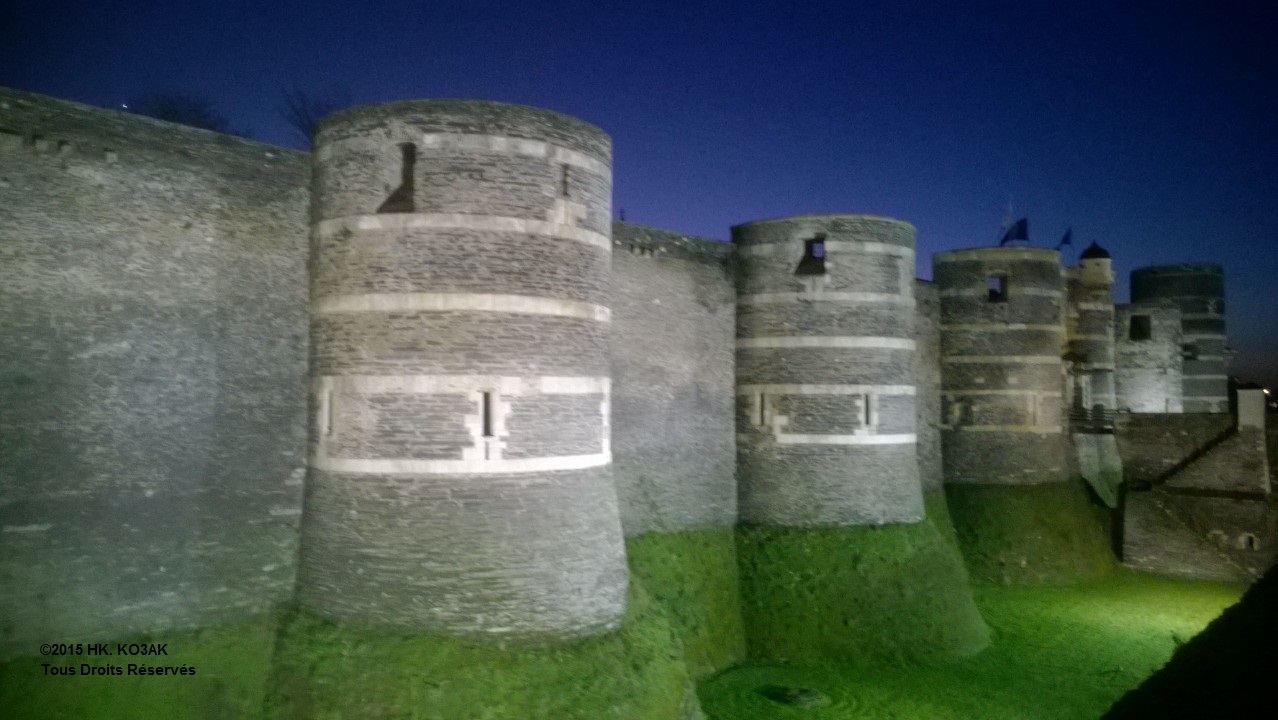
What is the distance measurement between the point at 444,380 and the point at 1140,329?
129 feet

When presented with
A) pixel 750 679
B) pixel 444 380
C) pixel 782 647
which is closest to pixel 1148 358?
pixel 782 647

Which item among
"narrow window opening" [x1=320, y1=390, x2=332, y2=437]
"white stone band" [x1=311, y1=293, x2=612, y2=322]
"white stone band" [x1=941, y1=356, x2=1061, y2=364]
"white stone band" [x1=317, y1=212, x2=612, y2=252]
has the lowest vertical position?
"narrow window opening" [x1=320, y1=390, x2=332, y2=437]

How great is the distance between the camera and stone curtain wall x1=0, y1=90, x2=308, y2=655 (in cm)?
1080

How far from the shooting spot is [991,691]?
17.5 metres

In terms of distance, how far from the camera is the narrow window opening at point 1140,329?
134 feet

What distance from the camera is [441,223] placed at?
12148 millimetres

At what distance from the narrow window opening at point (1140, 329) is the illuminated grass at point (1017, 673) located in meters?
19.5

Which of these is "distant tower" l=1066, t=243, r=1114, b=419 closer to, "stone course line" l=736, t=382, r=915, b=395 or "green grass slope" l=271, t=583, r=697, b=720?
"stone course line" l=736, t=382, r=915, b=395

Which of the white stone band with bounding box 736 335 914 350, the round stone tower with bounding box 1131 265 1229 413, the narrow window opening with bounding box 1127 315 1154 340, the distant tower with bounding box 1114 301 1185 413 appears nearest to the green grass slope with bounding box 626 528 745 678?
the white stone band with bounding box 736 335 914 350

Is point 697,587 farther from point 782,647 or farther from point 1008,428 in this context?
point 1008,428

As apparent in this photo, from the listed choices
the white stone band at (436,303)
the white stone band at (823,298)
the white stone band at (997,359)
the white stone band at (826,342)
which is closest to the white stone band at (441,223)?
the white stone band at (436,303)

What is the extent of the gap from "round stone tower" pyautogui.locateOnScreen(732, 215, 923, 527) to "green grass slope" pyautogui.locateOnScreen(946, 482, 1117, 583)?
658cm

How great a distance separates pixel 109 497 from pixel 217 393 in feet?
6.16

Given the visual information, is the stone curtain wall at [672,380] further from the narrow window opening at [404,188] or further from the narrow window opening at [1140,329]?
the narrow window opening at [1140,329]
